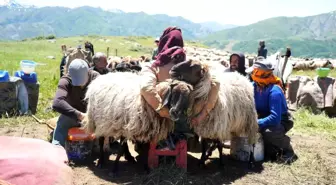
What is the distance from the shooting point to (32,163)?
3.88m

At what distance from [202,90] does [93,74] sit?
204 centimetres

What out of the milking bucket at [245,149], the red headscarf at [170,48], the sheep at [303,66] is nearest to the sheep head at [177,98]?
the red headscarf at [170,48]

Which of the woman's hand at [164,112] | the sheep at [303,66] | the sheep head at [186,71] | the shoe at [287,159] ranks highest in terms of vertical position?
the sheep head at [186,71]

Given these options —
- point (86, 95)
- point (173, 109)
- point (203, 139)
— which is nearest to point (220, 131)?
point (203, 139)

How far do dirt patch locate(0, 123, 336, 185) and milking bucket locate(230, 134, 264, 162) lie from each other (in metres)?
0.12

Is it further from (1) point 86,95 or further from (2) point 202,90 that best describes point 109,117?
(2) point 202,90

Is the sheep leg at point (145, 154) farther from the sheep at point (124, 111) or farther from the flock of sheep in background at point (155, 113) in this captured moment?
the flock of sheep in background at point (155, 113)

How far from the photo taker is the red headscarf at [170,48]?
15.1 feet

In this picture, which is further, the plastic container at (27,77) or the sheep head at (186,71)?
the plastic container at (27,77)

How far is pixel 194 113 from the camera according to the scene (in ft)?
15.2

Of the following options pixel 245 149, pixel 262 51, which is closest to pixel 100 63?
pixel 245 149

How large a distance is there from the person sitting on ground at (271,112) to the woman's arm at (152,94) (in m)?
1.89

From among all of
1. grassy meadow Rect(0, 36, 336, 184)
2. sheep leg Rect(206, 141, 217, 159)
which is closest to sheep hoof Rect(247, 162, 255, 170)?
grassy meadow Rect(0, 36, 336, 184)

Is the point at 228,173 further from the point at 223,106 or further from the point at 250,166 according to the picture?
the point at 223,106
